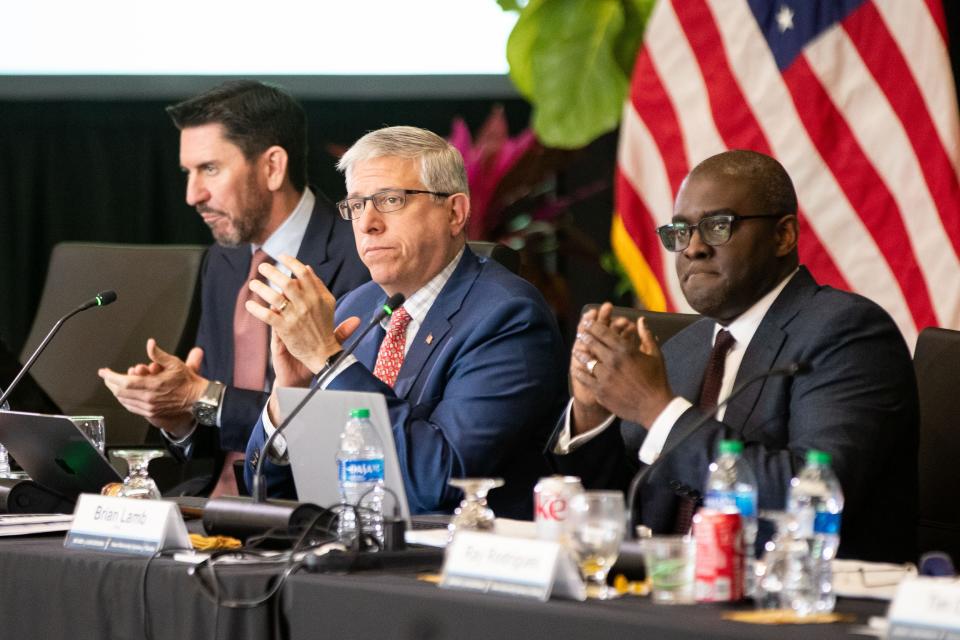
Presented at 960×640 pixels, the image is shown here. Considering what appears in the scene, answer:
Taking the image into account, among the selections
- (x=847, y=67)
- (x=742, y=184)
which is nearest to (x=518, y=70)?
(x=847, y=67)

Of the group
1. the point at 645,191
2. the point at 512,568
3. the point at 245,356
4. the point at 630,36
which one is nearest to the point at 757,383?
the point at 512,568

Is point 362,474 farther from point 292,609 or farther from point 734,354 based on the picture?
point 734,354

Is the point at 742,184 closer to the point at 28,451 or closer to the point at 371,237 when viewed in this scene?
the point at 371,237

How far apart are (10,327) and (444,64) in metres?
2.14

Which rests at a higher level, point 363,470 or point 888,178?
point 888,178

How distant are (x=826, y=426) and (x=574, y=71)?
3.10 metres

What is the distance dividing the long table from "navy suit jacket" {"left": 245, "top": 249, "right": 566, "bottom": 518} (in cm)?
75

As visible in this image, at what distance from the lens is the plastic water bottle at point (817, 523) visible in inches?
72.7

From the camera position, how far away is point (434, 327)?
3215 millimetres

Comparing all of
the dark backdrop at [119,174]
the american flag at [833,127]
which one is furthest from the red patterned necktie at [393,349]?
the dark backdrop at [119,174]

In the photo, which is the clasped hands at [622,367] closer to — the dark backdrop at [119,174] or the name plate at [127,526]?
the name plate at [127,526]

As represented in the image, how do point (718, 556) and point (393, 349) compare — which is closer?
point (718, 556)

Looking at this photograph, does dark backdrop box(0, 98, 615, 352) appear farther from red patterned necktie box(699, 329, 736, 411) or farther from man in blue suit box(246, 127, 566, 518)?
red patterned necktie box(699, 329, 736, 411)

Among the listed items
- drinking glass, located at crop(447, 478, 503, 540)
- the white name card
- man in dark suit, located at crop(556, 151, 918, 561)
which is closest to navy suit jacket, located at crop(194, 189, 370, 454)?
man in dark suit, located at crop(556, 151, 918, 561)
